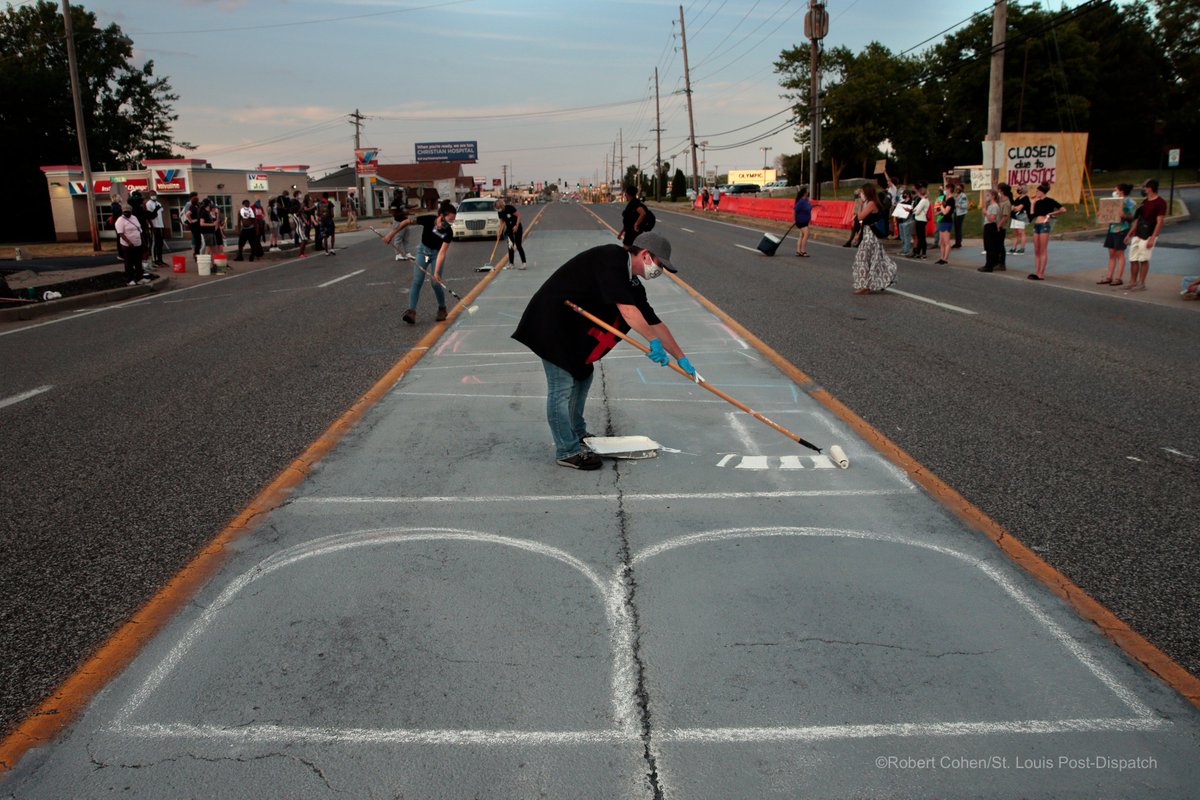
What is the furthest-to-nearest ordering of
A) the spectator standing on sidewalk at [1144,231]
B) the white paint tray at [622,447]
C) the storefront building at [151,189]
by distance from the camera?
the storefront building at [151,189] → the spectator standing on sidewalk at [1144,231] → the white paint tray at [622,447]

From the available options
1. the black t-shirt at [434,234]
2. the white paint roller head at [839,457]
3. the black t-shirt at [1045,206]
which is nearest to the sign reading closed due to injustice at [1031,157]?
the black t-shirt at [1045,206]

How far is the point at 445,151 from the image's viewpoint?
115 metres

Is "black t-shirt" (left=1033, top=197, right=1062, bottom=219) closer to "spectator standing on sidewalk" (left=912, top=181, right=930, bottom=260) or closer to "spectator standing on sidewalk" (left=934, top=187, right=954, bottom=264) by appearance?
"spectator standing on sidewalk" (left=934, top=187, right=954, bottom=264)

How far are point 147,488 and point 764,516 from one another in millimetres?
3925

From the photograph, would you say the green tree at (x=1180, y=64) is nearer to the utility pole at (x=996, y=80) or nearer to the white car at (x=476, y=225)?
the utility pole at (x=996, y=80)

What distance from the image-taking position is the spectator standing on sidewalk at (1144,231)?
1380 centimetres

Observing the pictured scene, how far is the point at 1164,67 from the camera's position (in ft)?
235

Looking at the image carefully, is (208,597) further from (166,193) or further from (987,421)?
(166,193)

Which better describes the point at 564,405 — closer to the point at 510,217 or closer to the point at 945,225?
the point at 510,217

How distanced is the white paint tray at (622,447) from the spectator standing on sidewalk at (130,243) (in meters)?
15.7

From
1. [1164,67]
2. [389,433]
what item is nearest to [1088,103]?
[1164,67]

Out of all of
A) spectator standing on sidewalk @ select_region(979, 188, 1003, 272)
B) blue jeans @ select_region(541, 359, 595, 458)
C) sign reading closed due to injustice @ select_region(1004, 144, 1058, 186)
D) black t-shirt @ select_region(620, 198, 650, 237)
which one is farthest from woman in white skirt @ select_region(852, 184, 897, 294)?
sign reading closed due to injustice @ select_region(1004, 144, 1058, 186)

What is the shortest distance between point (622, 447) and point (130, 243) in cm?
1623

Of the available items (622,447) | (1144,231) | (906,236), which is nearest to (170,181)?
(906,236)
